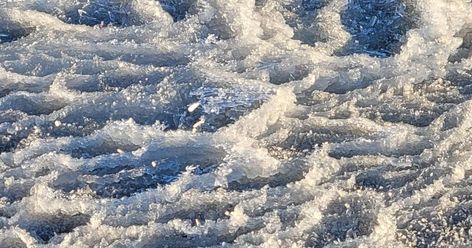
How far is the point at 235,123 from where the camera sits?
1659 millimetres

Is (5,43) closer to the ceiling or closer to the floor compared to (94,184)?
closer to the ceiling

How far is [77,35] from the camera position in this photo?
6.05ft

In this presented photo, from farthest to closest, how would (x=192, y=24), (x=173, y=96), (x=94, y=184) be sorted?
(x=192, y=24), (x=173, y=96), (x=94, y=184)

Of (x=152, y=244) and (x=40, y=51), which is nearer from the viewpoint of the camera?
(x=152, y=244)

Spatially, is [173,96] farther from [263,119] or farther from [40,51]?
[40,51]

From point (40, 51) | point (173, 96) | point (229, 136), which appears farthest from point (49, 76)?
point (229, 136)

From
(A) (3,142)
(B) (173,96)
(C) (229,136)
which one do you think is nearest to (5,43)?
(A) (3,142)

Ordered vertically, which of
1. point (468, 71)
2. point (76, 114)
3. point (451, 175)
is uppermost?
point (468, 71)

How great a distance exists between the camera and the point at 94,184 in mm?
1618

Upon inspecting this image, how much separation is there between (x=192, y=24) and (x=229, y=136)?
0.37m

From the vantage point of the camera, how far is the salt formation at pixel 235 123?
1536 mm

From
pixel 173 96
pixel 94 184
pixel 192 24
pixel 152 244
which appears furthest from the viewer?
pixel 192 24

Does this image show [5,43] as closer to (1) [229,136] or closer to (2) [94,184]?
(2) [94,184]

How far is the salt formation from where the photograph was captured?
1.54m
